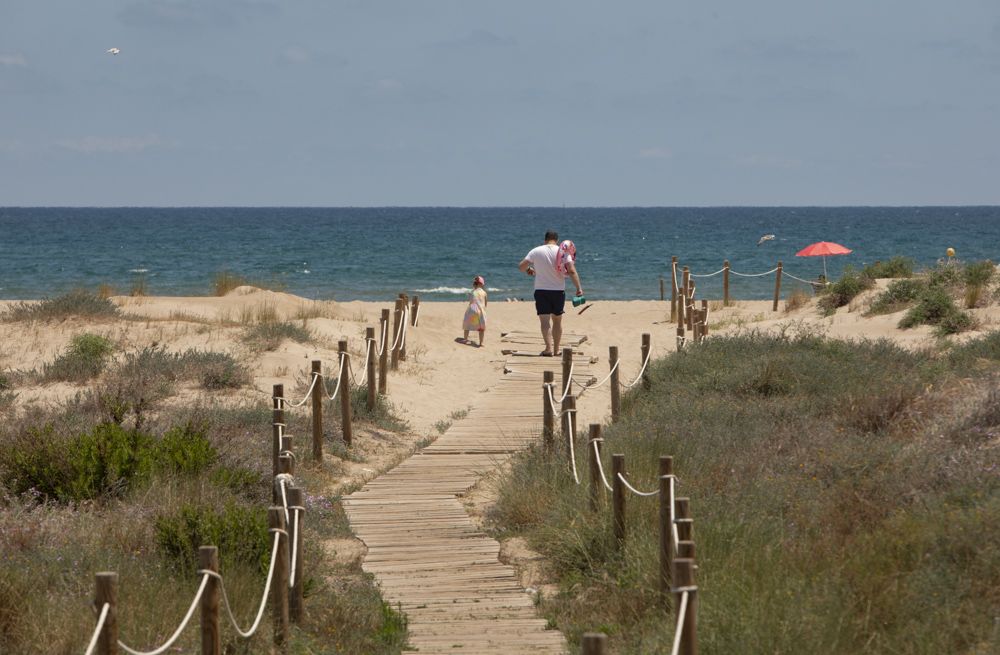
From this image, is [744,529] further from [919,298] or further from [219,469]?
[919,298]

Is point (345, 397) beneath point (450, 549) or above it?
above

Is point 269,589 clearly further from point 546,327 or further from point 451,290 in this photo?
point 451,290

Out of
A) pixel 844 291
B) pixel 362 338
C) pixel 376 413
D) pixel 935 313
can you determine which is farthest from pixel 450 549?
pixel 844 291

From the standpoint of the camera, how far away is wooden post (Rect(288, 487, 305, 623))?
20.5ft

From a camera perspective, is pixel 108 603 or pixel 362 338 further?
pixel 362 338

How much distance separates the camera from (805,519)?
7.30 metres

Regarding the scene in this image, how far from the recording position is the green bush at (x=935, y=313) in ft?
58.2

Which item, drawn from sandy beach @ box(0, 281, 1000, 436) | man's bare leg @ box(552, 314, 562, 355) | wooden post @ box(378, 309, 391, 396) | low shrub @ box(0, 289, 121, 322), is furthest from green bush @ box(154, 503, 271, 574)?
low shrub @ box(0, 289, 121, 322)

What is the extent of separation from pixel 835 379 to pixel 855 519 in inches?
223

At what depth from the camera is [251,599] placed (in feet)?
20.9

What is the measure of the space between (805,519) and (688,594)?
280 centimetres

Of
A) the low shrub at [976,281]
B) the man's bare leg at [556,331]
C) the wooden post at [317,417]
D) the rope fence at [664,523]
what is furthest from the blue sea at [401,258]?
the rope fence at [664,523]

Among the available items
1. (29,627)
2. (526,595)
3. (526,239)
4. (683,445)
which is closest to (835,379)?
(683,445)

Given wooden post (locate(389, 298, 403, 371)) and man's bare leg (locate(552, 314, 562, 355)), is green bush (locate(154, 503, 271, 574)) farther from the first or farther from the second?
man's bare leg (locate(552, 314, 562, 355))
